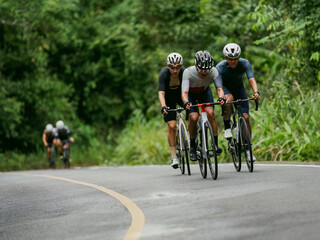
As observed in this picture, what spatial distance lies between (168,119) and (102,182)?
6.27 feet

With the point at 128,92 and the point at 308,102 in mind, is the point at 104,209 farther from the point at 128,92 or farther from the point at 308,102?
the point at 128,92

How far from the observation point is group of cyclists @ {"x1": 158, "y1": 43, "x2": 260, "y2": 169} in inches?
436

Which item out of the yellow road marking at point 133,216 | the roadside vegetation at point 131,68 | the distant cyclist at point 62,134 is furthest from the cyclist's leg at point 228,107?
the distant cyclist at point 62,134

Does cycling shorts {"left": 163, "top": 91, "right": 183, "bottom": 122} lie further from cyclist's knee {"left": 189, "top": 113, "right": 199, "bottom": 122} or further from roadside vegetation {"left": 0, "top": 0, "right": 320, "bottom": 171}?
roadside vegetation {"left": 0, "top": 0, "right": 320, "bottom": 171}

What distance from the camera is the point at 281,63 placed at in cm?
2066

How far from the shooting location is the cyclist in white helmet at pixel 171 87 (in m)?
12.0

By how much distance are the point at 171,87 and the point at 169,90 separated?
89 millimetres

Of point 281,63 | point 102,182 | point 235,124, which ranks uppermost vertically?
point 281,63

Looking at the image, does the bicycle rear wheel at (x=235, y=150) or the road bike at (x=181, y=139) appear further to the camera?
the road bike at (x=181, y=139)

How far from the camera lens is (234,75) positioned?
1193cm

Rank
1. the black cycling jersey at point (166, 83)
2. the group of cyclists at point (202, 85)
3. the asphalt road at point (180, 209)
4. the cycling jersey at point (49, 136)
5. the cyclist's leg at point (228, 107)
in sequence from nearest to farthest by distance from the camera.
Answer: the asphalt road at point (180, 209), the group of cyclists at point (202, 85), the cyclist's leg at point (228, 107), the black cycling jersey at point (166, 83), the cycling jersey at point (49, 136)

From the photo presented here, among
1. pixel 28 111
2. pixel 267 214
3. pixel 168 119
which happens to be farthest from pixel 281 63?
pixel 28 111

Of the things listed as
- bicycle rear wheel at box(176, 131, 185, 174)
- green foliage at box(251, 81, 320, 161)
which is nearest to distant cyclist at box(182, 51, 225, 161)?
bicycle rear wheel at box(176, 131, 185, 174)

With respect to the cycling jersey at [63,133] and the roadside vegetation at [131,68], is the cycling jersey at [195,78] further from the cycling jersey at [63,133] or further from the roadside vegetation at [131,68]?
the cycling jersey at [63,133]
